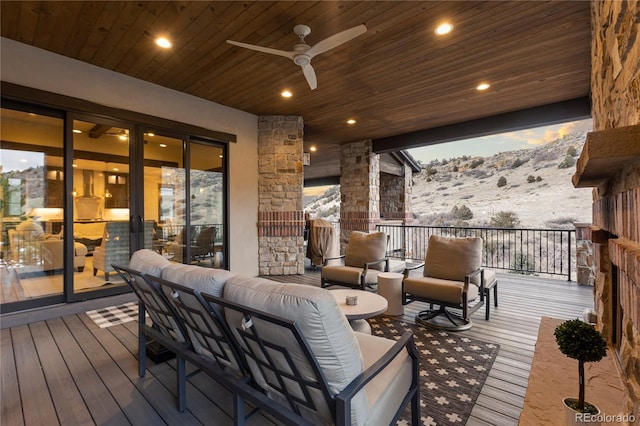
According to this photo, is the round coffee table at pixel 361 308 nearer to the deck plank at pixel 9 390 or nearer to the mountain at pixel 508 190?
the deck plank at pixel 9 390

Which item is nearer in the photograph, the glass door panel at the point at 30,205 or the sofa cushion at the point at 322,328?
the sofa cushion at the point at 322,328

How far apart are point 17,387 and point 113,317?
1.42 meters

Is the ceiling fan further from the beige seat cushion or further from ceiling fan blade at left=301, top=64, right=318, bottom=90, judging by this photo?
the beige seat cushion

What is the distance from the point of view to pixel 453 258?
344 cm

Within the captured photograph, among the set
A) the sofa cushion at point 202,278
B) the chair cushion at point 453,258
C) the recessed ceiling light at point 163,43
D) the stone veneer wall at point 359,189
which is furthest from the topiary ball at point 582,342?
the stone veneer wall at point 359,189

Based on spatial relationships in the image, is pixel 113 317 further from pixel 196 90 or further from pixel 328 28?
pixel 328 28

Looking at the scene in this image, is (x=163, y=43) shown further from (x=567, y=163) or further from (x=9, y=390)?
(x=567, y=163)

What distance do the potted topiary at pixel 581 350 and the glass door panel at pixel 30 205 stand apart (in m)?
4.85

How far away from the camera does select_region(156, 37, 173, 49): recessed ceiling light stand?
313cm

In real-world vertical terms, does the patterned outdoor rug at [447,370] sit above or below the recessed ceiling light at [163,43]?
below

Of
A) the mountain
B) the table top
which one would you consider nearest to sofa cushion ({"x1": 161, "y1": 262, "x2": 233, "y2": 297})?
the table top

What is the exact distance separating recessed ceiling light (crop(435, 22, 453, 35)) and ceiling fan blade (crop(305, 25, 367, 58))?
0.95 m

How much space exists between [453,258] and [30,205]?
202 inches

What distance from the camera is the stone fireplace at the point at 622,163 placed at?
0.90 m
